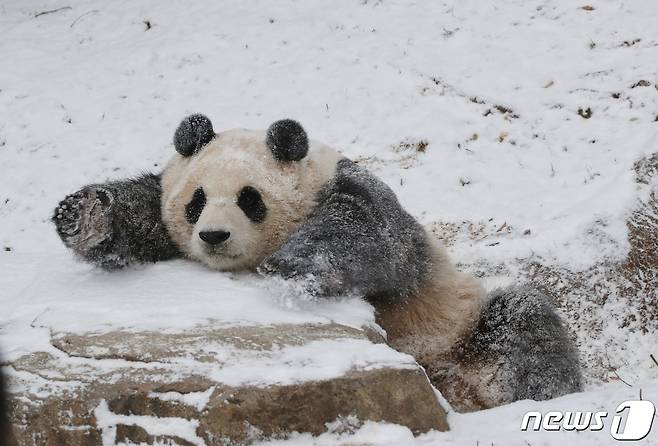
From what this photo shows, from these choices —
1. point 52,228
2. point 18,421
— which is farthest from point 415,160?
point 18,421

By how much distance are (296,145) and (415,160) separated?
14.1 ft

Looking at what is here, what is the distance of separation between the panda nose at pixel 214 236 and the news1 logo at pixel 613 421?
6.45ft

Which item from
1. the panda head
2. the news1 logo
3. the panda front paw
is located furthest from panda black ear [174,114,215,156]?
the news1 logo

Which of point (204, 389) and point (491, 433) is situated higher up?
point (204, 389)

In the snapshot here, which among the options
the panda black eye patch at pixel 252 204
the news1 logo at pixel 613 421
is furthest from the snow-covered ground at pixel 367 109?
the news1 logo at pixel 613 421

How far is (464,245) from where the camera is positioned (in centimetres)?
734

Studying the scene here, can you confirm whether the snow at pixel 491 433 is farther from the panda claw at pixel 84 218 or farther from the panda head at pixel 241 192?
the panda claw at pixel 84 218

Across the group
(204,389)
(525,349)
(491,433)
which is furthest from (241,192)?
(491,433)

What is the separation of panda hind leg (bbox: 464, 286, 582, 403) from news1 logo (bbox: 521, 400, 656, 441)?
1365mm

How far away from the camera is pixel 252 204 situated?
15.6ft

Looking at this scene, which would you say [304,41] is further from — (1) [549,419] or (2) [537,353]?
(1) [549,419]

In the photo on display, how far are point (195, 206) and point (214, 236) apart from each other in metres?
0.50

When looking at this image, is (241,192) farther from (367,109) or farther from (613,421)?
Result: (367,109)

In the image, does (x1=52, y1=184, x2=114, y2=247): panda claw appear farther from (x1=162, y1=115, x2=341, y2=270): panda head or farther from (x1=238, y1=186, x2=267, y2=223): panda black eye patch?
(x1=238, y1=186, x2=267, y2=223): panda black eye patch
